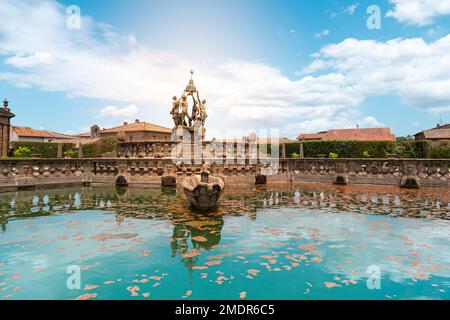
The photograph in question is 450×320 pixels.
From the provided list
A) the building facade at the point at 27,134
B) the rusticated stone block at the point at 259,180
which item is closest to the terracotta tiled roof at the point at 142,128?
the building facade at the point at 27,134

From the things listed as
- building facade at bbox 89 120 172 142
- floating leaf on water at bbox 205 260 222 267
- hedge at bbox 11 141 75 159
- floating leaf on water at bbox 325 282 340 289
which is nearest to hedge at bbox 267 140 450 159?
floating leaf on water at bbox 205 260 222 267

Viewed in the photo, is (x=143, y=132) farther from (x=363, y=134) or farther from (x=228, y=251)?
(x=228, y=251)

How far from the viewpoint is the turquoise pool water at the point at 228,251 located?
4.42m

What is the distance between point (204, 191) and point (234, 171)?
964 centimetres

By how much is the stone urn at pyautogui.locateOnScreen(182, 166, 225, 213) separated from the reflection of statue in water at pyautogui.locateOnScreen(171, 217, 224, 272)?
78 centimetres

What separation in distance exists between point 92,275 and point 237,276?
7.72 feet

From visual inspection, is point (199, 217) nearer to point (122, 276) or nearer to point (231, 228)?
point (231, 228)

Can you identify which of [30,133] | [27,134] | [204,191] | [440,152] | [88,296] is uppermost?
[30,133]

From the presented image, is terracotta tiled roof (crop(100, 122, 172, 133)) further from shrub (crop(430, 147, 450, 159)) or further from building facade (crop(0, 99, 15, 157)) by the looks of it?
shrub (crop(430, 147, 450, 159))

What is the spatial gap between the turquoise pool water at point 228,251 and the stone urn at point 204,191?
1.30ft

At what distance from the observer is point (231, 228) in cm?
798

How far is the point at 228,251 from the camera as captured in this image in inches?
241

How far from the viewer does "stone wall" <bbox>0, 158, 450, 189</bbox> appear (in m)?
16.4

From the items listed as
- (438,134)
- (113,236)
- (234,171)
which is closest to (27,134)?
(234,171)
